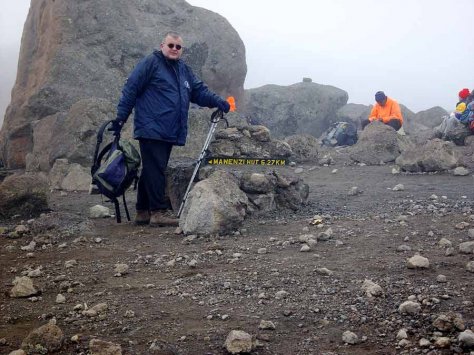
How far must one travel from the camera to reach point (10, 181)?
265 inches

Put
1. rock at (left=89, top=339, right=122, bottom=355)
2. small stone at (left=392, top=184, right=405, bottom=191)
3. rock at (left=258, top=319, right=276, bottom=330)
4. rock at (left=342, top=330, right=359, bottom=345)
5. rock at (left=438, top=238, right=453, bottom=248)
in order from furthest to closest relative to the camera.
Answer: small stone at (left=392, top=184, right=405, bottom=191)
rock at (left=438, top=238, right=453, bottom=248)
rock at (left=258, top=319, right=276, bottom=330)
rock at (left=342, top=330, right=359, bottom=345)
rock at (left=89, top=339, right=122, bottom=355)

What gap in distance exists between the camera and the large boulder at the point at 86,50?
38.6 feet

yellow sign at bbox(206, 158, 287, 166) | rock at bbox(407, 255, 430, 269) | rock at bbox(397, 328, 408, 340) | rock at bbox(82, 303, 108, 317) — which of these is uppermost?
yellow sign at bbox(206, 158, 287, 166)

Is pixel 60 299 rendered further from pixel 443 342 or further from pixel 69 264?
pixel 443 342

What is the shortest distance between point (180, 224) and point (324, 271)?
2060 mm

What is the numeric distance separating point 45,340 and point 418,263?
8.10ft

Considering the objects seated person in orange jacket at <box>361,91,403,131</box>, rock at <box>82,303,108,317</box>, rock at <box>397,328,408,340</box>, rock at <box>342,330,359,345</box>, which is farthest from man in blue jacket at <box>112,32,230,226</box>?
seated person in orange jacket at <box>361,91,403,131</box>

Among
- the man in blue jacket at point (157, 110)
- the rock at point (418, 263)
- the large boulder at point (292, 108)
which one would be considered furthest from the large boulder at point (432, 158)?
the large boulder at point (292, 108)

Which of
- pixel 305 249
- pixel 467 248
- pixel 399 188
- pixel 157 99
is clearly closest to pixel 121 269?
pixel 305 249

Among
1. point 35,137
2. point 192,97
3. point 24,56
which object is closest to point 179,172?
point 192,97

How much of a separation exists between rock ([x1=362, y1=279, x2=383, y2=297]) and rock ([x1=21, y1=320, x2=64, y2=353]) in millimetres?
1809

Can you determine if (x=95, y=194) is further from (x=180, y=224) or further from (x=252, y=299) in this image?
(x=252, y=299)

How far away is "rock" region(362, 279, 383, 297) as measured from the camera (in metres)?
3.38

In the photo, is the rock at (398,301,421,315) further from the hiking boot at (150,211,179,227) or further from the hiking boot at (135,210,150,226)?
the hiking boot at (135,210,150,226)
